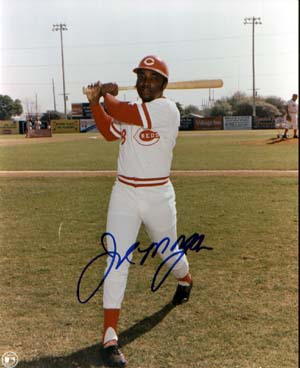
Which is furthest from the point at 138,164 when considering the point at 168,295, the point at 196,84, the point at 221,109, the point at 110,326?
the point at 221,109

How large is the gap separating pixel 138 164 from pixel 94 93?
538 millimetres

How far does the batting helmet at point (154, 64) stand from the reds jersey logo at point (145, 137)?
387 mm

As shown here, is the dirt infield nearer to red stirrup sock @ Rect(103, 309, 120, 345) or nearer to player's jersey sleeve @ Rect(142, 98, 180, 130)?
player's jersey sleeve @ Rect(142, 98, 180, 130)

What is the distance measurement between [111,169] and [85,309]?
8.93 metres

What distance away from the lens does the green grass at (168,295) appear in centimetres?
305

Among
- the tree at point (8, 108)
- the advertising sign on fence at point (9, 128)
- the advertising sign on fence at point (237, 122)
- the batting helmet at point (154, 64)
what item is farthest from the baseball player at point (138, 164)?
the tree at point (8, 108)

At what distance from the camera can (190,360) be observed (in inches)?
115

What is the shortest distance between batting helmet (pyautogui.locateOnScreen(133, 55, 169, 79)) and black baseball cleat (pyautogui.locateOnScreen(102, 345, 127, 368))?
178cm

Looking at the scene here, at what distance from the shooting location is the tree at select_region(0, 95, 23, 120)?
55.2m

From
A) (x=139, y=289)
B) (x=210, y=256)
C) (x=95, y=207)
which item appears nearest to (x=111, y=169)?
(x=95, y=207)

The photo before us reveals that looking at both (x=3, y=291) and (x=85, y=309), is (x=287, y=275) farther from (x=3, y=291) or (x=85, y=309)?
(x=3, y=291)

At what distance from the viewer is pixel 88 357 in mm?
3035

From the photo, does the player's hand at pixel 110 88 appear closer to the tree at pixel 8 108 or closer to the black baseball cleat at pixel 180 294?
the black baseball cleat at pixel 180 294

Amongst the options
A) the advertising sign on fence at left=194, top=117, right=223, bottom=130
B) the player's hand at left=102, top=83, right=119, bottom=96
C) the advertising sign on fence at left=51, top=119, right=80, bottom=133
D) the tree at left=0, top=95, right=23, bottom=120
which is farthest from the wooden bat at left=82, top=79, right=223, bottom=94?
the tree at left=0, top=95, right=23, bottom=120
